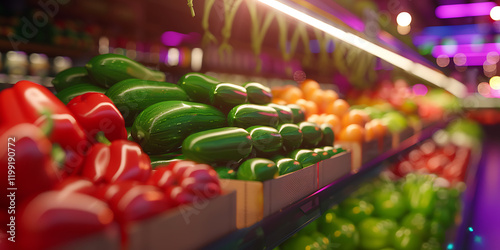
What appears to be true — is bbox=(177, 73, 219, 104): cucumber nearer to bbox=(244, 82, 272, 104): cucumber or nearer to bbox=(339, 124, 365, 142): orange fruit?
bbox=(244, 82, 272, 104): cucumber

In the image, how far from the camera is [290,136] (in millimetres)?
1387

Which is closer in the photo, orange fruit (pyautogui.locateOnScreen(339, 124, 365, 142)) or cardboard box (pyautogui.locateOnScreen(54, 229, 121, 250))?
cardboard box (pyautogui.locateOnScreen(54, 229, 121, 250))

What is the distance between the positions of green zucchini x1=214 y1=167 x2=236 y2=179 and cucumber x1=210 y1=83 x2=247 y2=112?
32 centimetres

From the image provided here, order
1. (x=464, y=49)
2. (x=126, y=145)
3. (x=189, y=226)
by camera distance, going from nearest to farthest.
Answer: (x=189, y=226), (x=126, y=145), (x=464, y=49)

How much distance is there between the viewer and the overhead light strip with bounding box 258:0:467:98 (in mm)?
1548

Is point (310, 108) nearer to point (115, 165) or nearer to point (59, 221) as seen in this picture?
point (115, 165)

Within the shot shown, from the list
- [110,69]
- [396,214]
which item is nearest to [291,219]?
[110,69]

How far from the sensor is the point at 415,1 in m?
5.71

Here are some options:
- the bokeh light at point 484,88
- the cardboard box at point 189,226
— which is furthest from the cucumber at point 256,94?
the bokeh light at point 484,88

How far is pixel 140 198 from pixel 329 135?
121cm

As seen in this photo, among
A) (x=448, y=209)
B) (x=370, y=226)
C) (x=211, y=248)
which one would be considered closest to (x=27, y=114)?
(x=211, y=248)

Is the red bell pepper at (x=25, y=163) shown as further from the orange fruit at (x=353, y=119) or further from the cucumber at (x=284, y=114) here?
the orange fruit at (x=353, y=119)

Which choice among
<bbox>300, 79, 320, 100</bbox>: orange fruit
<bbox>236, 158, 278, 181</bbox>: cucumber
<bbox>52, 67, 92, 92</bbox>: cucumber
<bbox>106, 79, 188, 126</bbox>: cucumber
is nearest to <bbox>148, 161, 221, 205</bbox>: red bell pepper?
<bbox>236, 158, 278, 181</bbox>: cucumber

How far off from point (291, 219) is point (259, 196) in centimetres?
16
